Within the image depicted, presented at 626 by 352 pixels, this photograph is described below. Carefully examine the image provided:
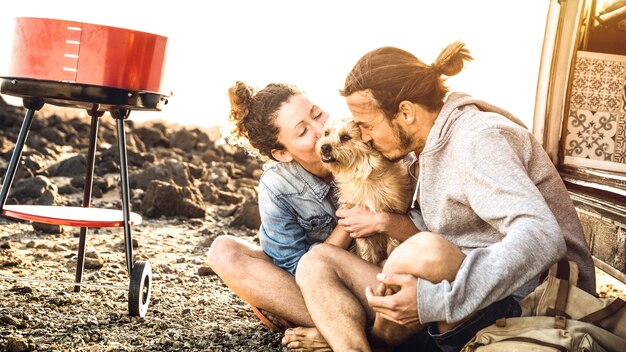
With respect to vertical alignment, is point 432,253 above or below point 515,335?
above

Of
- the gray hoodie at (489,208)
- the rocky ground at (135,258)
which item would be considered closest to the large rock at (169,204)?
the rocky ground at (135,258)

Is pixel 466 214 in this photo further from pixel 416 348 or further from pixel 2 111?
pixel 2 111

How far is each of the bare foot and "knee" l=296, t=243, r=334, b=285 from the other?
0.28 m

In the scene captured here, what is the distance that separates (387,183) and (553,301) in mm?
1266

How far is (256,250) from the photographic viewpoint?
12.9 feet

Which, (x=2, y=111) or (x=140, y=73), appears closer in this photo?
(x=140, y=73)

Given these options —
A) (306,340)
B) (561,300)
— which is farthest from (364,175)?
(561,300)

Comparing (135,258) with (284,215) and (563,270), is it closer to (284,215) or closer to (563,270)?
(284,215)

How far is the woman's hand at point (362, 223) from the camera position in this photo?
3650 mm

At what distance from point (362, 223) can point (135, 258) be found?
8.77ft

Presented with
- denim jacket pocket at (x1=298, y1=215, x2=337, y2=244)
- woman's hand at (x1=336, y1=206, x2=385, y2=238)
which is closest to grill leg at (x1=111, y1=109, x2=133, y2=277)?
denim jacket pocket at (x1=298, y1=215, x2=337, y2=244)

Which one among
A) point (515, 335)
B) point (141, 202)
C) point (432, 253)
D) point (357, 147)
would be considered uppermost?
point (357, 147)

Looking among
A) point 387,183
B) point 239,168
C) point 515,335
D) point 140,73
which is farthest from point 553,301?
point 239,168

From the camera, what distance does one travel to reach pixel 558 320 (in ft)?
8.61
